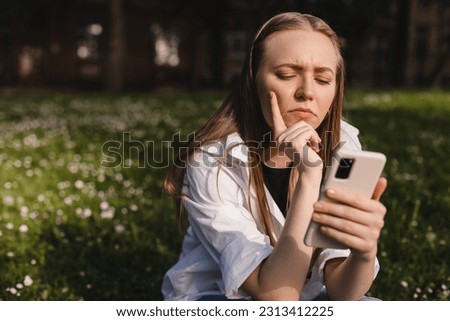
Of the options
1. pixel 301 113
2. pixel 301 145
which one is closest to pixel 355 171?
pixel 301 145

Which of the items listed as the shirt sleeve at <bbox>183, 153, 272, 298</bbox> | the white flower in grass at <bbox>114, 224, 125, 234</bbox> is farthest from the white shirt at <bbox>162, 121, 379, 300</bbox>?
the white flower in grass at <bbox>114, 224, 125, 234</bbox>

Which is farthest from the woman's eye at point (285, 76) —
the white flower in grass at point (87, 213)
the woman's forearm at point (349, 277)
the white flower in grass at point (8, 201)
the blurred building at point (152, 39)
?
the blurred building at point (152, 39)

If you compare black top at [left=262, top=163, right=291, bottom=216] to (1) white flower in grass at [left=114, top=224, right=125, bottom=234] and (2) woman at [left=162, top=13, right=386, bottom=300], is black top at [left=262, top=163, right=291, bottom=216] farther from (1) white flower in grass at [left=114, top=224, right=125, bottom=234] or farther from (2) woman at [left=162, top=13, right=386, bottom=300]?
(1) white flower in grass at [left=114, top=224, right=125, bottom=234]

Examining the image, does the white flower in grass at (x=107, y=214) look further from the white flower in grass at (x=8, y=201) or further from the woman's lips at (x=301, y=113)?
the woman's lips at (x=301, y=113)

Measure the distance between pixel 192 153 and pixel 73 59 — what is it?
35.3 m

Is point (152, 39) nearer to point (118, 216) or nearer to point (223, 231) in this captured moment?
point (118, 216)

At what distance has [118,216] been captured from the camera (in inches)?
202

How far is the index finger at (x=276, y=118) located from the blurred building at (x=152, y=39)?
2761 cm

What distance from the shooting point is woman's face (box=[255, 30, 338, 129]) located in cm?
222

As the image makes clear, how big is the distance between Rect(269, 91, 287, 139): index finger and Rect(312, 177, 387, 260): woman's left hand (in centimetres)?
48
